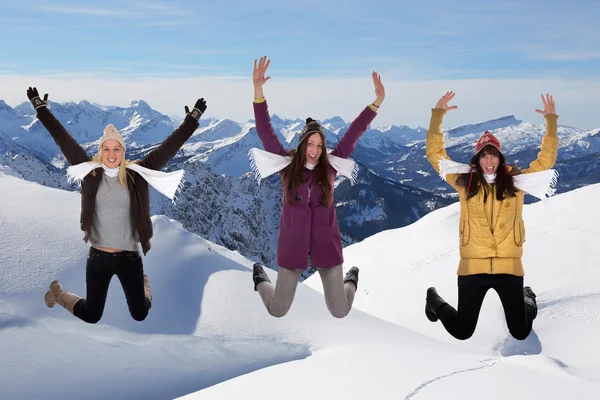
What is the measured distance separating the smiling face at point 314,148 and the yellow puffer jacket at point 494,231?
1942 millimetres

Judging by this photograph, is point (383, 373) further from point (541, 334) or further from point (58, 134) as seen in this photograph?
point (541, 334)

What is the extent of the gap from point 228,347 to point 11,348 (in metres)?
5.62

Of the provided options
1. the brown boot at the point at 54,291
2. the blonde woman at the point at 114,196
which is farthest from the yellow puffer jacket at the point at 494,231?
the brown boot at the point at 54,291

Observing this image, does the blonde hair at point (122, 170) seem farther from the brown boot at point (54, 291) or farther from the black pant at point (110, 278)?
the brown boot at point (54, 291)

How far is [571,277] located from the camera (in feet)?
81.9

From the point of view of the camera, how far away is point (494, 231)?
28.0 ft

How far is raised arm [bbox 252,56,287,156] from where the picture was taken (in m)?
8.70

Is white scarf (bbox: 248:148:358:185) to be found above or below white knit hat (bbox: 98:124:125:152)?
below

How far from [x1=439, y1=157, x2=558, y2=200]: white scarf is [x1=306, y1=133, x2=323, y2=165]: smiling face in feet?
6.88

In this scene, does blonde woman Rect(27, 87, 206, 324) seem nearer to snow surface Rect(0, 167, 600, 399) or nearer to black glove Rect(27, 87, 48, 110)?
black glove Rect(27, 87, 48, 110)

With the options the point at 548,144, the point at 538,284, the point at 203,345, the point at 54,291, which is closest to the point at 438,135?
the point at 548,144

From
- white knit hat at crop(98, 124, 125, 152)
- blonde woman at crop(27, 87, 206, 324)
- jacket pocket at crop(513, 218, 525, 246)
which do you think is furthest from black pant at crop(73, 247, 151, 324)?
jacket pocket at crop(513, 218, 525, 246)

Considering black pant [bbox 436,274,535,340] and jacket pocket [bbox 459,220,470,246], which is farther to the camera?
jacket pocket [bbox 459,220,470,246]

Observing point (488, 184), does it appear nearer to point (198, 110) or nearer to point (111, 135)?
point (198, 110)
